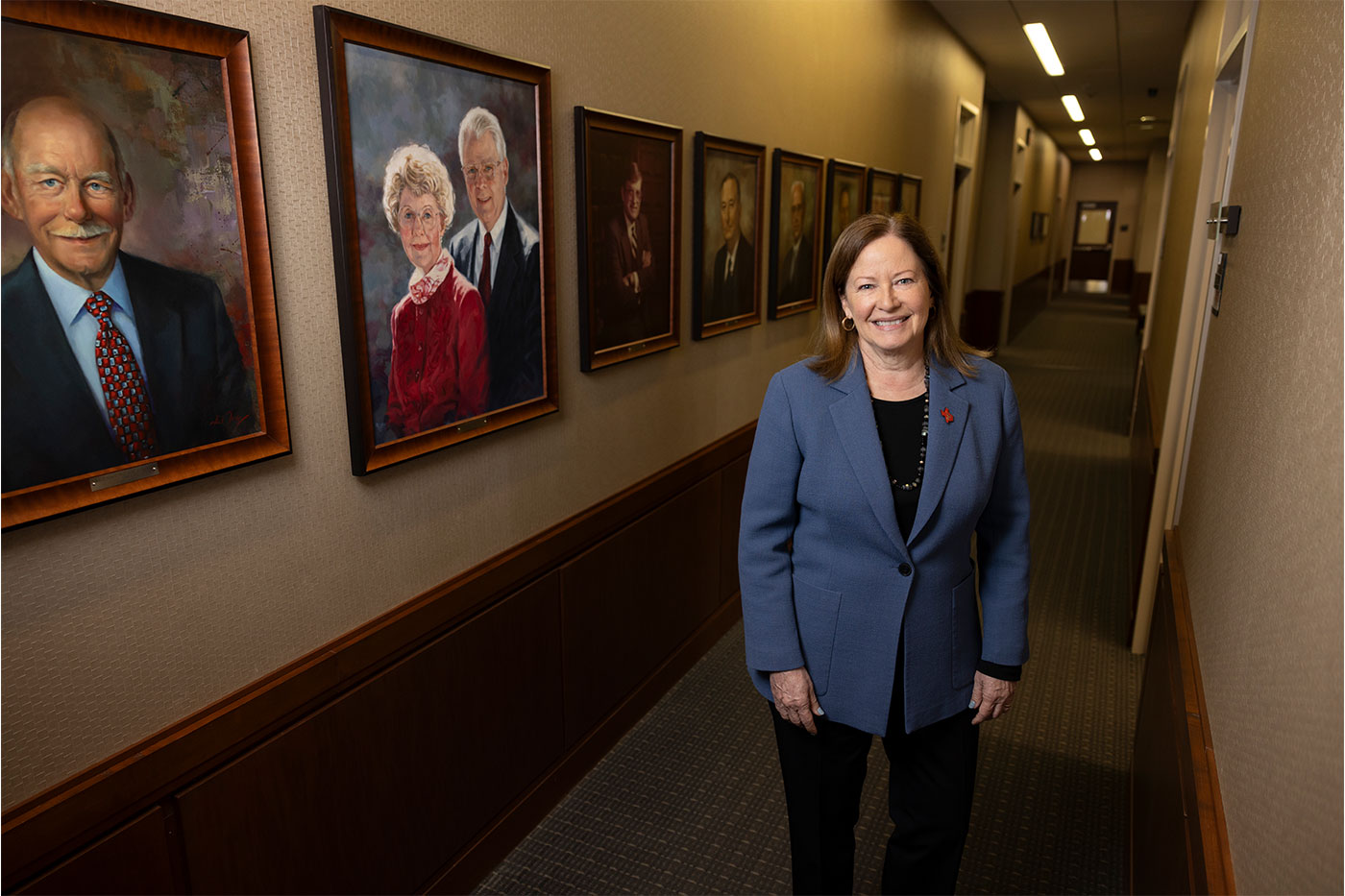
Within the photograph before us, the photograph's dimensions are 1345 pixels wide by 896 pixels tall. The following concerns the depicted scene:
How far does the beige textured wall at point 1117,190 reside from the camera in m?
17.2

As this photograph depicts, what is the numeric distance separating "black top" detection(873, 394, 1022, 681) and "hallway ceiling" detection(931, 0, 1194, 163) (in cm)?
444

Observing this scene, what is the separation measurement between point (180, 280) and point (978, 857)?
208 centimetres

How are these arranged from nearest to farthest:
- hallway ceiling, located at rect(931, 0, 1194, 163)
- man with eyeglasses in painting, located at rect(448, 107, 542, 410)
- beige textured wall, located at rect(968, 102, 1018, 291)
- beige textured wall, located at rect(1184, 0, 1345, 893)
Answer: beige textured wall, located at rect(1184, 0, 1345, 893)
man with eyeglasses in painting, located at rect(448, 107, 542, 410)
hallway ceiling, located at rect(931, 0, 1194, 163)
beige textured wall, located at rect(968, 102, 1018, 291)

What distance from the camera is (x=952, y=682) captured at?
1.46 m

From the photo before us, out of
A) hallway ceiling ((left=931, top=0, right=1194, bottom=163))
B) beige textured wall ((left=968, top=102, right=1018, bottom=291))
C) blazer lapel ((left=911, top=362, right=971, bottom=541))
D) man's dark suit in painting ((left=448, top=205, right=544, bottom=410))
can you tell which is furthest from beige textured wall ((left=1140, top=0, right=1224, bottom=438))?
beige textured wall ((left=968, top=102, right=1018, bottom=291))

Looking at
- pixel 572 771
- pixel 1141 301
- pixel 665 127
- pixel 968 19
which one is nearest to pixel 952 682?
pixel 572 771

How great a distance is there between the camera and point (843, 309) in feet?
4.77

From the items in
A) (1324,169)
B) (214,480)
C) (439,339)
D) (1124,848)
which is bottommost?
(1124,848)

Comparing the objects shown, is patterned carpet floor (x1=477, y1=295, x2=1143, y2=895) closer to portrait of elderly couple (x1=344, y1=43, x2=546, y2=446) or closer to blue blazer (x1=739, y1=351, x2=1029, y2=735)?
blue blazer (x1=739, y1=351, x2=1029, y2=735)

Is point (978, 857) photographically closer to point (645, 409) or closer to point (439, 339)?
point (645, 409)

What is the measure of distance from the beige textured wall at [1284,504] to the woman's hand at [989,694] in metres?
0.31

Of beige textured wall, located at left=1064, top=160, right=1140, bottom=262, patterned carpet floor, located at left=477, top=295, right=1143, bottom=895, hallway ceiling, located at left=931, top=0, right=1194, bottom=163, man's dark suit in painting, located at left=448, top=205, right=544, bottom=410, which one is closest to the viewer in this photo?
man's dark suit in painting, located at left=448, top=205, right=544, bottom=410

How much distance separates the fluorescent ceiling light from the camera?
5.53 m

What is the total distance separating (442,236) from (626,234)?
29.2 inches
